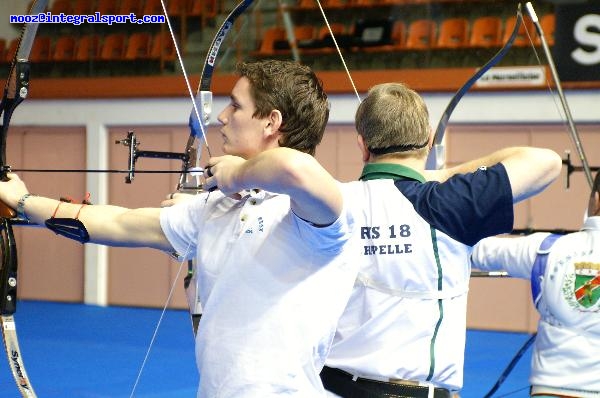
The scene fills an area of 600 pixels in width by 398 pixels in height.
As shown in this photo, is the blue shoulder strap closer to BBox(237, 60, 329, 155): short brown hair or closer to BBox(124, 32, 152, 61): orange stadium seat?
BBox(237, 60, 329, 155): short brown hair

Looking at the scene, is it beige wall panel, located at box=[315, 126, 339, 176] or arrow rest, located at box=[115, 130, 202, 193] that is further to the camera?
beige wall panel, located at box=[315, 126, 339, 176]

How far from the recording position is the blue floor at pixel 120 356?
5.94m

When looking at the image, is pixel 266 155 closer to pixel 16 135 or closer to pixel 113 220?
pixel 113 220

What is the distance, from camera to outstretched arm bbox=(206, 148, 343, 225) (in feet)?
4.83

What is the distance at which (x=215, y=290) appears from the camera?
1699 millimetres

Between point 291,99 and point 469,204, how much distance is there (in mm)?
437

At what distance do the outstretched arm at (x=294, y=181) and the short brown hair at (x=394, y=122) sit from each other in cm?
53

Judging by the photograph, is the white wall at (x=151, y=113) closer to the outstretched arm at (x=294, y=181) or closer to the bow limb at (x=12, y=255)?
the bow limb at (x=12, y=255)

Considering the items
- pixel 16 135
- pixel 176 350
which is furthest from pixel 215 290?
pixel 16 135

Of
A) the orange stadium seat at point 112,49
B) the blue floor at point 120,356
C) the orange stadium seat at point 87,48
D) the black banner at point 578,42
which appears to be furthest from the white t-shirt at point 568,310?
the orange stadium seat at point 87,48

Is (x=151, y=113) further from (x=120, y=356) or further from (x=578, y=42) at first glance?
(x=578, y=42)

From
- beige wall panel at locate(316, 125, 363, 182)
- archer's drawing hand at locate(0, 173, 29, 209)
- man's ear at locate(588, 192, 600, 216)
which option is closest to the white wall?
beige wall panel at locate(316, 125, 363, 182)

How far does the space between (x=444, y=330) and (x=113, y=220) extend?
75cm

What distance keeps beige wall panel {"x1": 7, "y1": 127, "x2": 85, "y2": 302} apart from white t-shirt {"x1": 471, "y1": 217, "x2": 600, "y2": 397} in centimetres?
870
